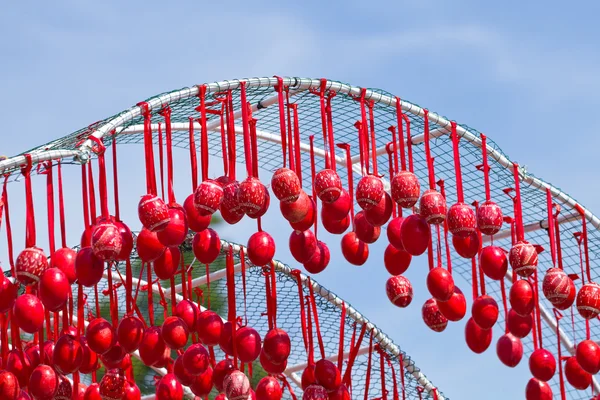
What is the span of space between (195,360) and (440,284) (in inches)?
54.5

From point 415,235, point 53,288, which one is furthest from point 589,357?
point 53,288

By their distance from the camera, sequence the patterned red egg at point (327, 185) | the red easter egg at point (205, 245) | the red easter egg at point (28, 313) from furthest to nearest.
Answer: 1. the red easter egg at point (205, 245)
2. the patterned red egg at point (327, 185)
3. the red easter egg at point (28, 313)

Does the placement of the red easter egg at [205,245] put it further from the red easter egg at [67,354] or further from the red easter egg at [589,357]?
the red easter egg at [589,357]

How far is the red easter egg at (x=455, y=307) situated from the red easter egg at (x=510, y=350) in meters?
0.58

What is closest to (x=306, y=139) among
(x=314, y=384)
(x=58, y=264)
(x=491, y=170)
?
(x=491, y=170)

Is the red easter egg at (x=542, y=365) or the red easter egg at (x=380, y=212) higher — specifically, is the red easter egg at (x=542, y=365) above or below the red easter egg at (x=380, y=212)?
below

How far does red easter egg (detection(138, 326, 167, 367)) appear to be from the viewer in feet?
22.0

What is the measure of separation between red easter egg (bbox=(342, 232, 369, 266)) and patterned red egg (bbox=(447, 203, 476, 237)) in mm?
633

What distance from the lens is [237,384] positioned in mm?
6773

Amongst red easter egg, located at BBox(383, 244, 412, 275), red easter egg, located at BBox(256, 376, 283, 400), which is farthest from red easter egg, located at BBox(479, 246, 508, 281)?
red easter egg, located at BBox(256, 376, 283, 400)

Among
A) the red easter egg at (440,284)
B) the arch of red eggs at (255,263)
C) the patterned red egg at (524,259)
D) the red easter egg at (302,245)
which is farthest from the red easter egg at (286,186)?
the patterned red egg at (524,259)

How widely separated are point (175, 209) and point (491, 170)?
2.85 meters

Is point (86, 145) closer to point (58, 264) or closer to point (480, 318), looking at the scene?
point (58, 264)

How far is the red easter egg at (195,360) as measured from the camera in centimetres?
678
